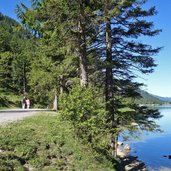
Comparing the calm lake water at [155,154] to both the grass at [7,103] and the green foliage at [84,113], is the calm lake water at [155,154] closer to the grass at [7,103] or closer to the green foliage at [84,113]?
the grass at [7,103]

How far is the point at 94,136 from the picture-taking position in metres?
14.3

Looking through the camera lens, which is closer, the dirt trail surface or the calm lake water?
the dirt trail surface

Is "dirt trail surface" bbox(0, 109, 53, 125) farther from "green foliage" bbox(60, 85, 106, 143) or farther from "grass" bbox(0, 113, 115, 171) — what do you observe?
"green foliage" bbox(60, 85, 106, 143)

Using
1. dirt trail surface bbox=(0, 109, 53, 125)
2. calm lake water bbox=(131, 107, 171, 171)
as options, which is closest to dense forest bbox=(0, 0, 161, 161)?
dirt trail surface bbox=(0, 109, 53, 125)

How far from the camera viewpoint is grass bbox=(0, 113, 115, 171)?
37.0ft

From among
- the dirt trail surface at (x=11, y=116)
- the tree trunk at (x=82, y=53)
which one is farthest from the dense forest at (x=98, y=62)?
the dirt trail surface at (x=11, y=116)

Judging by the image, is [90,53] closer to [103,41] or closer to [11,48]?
[103,41]

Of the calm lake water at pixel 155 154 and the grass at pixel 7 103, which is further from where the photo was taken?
the grass at pixel 7 103

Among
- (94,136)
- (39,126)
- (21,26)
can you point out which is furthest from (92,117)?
(21,26)

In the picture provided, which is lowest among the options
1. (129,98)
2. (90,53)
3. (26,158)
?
(26,158)

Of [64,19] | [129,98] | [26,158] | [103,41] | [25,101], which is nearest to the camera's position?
[26,158]

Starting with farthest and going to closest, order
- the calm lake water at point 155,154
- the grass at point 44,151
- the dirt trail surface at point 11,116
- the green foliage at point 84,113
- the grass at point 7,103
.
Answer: the grass at point 7,103
the calm lake water at point 155,154
the dirt trail surface at point 11,116
the green foliage at point 84,113
the grass at point 44,151

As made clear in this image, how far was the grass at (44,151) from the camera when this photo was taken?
1127cm

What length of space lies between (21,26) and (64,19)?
9446mm
